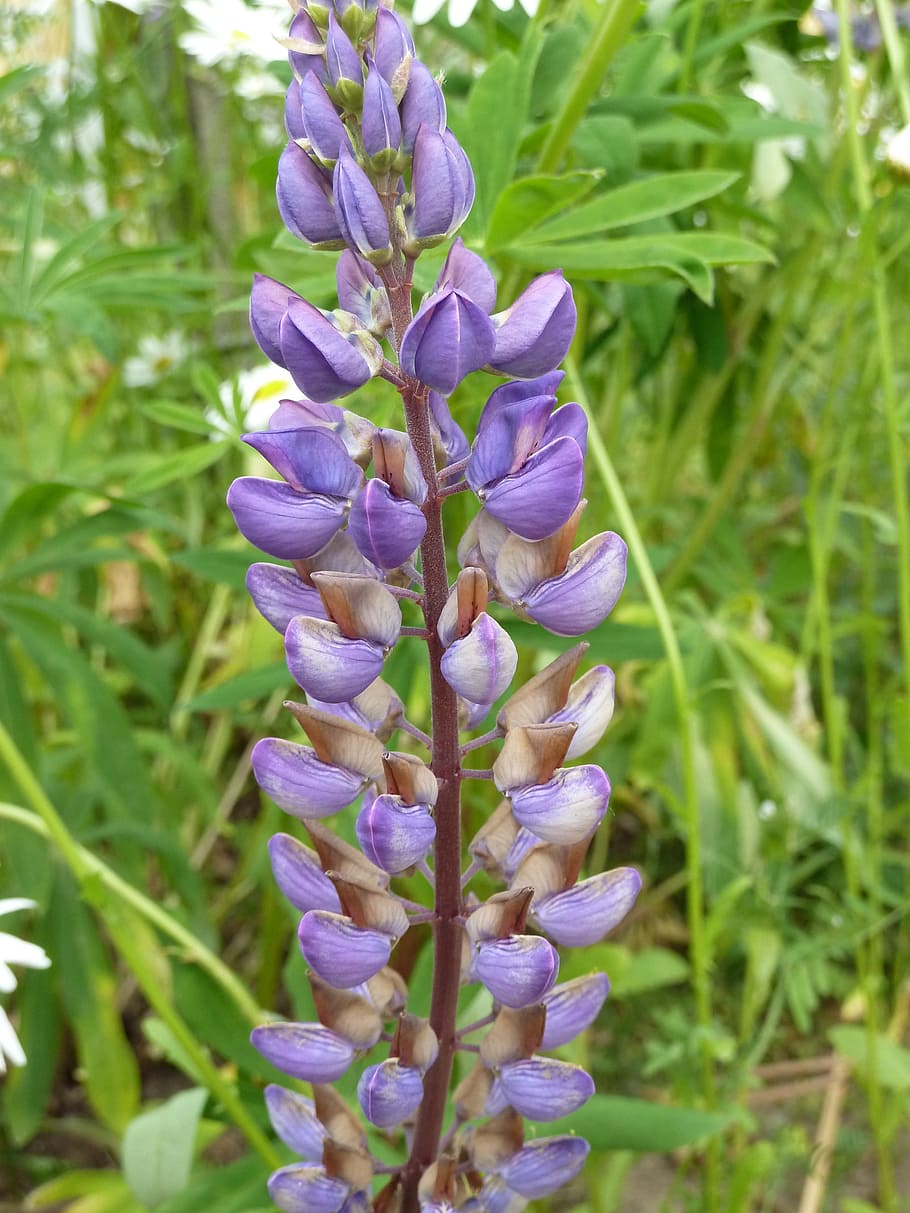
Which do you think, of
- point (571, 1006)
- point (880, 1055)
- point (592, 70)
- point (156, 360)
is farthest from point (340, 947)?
point (156, 360)

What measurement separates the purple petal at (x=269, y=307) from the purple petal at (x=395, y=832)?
9.7 inches

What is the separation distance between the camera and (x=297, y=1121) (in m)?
0.75

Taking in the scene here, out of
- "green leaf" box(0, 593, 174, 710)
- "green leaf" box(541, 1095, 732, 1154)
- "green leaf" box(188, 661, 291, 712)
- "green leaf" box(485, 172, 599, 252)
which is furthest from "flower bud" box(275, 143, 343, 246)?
"green leaf" box(0, 593, 174, 710)

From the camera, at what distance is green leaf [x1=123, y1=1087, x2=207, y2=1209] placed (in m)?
0.96

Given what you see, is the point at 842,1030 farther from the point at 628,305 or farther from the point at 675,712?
the point at 628,305

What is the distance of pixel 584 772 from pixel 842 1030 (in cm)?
88

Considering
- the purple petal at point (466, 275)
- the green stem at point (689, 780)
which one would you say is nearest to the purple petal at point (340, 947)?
the purple petal at point (466, 275)

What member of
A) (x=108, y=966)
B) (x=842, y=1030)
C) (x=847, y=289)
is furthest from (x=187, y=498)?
(x=842, y=1030)

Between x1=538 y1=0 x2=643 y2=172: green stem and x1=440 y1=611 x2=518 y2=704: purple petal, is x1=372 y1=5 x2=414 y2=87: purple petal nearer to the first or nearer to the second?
x1=440 y1=611 x2=518 y2=704: purple petal

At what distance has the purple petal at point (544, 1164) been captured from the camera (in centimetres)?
71

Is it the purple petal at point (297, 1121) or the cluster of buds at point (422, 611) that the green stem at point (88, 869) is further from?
the cluster of buds at point (422, 611)

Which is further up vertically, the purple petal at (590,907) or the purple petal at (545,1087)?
the purple petal at (590,907)

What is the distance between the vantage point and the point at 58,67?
96.1 inches

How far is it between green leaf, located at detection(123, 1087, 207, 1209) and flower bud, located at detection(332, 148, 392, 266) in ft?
2.55
